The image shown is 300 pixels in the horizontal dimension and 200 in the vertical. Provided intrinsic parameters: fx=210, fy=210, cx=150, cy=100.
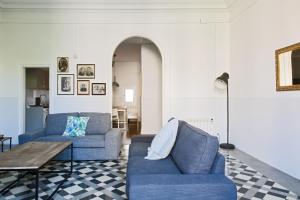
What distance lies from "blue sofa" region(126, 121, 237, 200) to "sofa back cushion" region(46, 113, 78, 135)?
7.73ft

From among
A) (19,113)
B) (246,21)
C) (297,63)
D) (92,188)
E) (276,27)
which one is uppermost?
(246,21)

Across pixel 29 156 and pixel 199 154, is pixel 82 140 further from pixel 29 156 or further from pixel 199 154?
pixel 199 154

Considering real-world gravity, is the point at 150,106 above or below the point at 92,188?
above

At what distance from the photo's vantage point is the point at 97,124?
4387mm

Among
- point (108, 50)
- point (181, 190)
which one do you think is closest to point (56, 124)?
point (108, 50)

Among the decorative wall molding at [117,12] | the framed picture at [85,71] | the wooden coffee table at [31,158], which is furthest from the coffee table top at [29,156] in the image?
the decorative wall molding at [117,12]

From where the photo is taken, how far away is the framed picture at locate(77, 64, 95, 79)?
17.5 feet

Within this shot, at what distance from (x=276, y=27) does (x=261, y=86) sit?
1.04 m

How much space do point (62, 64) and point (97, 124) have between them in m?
2.03

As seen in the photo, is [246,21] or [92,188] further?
[246,21]

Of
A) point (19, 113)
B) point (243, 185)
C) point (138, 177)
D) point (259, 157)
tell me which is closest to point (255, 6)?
point (259, 157)

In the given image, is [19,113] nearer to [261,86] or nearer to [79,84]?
[79,84]

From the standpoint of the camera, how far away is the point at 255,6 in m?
4.11

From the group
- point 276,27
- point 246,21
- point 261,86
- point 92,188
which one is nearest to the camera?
point 92,188
